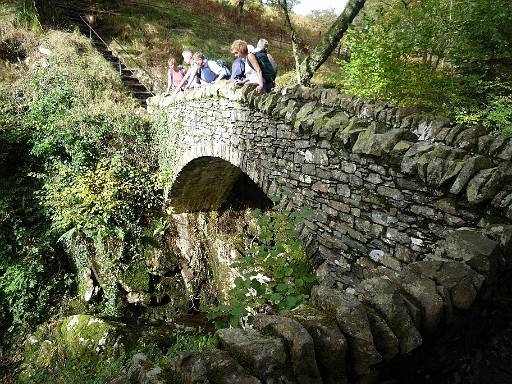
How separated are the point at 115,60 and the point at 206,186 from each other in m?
7.88

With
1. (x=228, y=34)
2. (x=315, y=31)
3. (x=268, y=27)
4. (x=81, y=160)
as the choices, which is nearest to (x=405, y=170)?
(x=81, y=160)

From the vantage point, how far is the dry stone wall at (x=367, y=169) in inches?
117

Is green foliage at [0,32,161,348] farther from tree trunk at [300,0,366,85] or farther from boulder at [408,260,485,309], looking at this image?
boulder at [408,260,485,309]

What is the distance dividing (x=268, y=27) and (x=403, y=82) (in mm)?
17890

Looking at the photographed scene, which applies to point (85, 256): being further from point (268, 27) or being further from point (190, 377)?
point (268, 27)

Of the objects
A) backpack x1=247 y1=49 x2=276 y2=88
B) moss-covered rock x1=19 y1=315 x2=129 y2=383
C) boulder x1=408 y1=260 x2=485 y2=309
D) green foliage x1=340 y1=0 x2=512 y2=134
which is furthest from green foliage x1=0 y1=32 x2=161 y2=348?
boulder x1=408 y1=260 x2=485 y2=309

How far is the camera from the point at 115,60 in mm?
14086

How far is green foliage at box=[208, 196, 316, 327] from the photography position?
3387mm

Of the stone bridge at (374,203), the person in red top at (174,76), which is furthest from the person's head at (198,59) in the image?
the stone bridge at (374,203)

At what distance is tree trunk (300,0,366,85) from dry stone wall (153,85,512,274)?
15.3 feet

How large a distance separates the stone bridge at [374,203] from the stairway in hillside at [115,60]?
639cm

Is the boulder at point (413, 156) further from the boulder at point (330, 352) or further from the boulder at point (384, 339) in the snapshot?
the boulder at point (330, 352)

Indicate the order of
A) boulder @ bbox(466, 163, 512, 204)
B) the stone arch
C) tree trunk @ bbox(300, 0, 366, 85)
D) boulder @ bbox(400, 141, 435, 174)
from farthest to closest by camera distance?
tree trunk @ bbox(300, 0, 366, 85) → the stone arch → boulder @ bbox(400, 141, 435, 174) → boulder @ bbox(466, 163, 512, 204)

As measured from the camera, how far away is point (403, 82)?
7.56 metres
